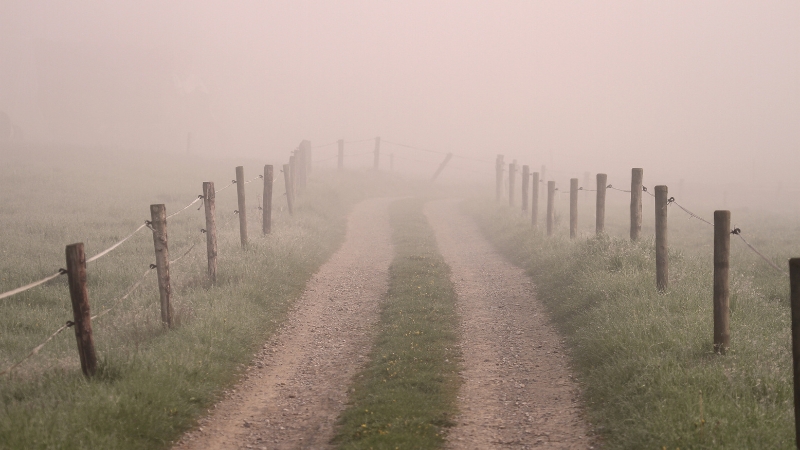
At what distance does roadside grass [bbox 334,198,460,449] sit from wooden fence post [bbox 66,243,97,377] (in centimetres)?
308

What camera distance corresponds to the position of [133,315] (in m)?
9.68

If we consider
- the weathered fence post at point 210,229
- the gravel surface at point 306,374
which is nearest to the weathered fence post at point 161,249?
the gravel surface at point 306,374

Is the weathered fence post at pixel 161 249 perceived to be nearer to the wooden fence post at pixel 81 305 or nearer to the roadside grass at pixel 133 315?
the roadside grass at pixel 133 315

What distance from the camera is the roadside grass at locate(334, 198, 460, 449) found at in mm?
6219

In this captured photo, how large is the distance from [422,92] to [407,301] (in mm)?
99210

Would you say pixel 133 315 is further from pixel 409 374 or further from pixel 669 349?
pixel 669 349

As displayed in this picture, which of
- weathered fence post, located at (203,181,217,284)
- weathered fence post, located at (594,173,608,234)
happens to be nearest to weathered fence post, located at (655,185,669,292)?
weathered fence post, located at (594,173,608,234)

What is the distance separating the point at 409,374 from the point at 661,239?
5.34 m

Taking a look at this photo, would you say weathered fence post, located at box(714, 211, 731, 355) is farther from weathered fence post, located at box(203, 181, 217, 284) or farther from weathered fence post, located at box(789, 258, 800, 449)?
weathered fence post, located at box(203, 181, 217, 284)

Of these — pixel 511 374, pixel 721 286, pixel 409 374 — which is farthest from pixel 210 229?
pixel 721 286

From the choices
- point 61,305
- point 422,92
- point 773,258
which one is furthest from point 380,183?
point 422,92

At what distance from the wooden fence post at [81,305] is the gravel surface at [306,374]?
5.13 feet

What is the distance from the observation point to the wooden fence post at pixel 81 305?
260 inches

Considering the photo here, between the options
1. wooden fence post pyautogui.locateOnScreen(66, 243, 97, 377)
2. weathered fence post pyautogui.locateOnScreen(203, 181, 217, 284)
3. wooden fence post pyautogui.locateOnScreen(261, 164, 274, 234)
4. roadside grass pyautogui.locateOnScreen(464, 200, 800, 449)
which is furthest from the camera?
wooden fence post pyautogui.locateOnScreen(261, 164, 274, 234)
